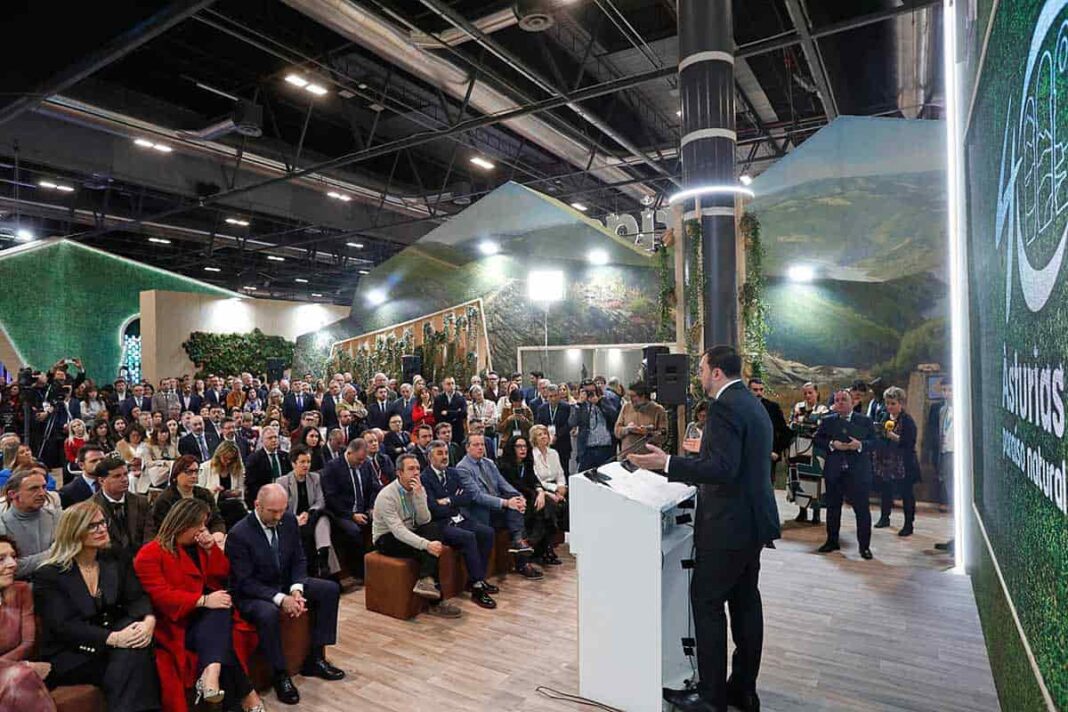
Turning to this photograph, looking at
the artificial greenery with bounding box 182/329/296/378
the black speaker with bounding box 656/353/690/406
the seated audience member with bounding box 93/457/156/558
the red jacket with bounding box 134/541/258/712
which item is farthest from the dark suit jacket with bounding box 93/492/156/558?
the artificial greenery with bounding box 182/329/296/378

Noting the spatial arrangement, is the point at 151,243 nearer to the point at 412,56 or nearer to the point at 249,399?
the point at 249,399

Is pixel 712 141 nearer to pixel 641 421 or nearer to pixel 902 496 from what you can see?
pixel 641 421

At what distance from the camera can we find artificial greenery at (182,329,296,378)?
54.5 feet

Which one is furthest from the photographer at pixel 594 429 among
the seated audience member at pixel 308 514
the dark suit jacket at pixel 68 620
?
the dark suit jacket at pixel 68 620

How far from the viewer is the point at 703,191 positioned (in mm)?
6703

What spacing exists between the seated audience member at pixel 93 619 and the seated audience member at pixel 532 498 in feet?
10.4

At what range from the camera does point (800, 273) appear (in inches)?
355

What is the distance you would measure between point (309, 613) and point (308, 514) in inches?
53.6

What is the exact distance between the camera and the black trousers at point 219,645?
3.11 m

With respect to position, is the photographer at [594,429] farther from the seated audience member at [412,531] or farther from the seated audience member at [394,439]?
the seated audience member at [412,531]

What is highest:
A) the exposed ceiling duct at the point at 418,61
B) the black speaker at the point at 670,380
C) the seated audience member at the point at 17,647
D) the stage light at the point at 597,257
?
the exposed ceiling duct at the point at 418,61

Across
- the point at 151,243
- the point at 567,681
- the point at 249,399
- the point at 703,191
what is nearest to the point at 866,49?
the point at 703,191

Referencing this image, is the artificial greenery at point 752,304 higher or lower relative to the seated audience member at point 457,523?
higher

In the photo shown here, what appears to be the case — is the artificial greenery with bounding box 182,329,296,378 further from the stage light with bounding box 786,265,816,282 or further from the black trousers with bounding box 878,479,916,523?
the black trousers with bounding box 878,479,916,523
